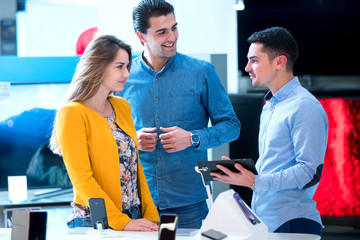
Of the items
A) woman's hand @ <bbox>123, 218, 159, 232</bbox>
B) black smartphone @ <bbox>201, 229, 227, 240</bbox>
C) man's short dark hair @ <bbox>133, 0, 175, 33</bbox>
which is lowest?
woman's hand @ <bbox>123, 218, 159, 232</bbox>

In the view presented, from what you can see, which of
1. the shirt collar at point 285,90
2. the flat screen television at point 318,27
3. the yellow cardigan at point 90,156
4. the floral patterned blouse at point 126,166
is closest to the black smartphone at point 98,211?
the yellow cardigan at point 90,156

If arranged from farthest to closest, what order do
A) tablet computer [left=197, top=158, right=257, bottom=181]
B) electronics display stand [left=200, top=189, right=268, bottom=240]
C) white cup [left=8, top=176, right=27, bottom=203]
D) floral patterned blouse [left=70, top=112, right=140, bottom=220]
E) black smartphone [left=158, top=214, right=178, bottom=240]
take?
white cup [left=8, top=176, right=27, bottom=203], floral patterned blouse [left=70, top=112, right=140, bottom=220], tablet computer [left=197, top=158, right=257, bottom=181], electronics display stand [left=200, top=189, right=268, bottom=240], black smartphone [left=158, top=214, right=178, bottom=240]

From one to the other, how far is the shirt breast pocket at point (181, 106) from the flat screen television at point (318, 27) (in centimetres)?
171

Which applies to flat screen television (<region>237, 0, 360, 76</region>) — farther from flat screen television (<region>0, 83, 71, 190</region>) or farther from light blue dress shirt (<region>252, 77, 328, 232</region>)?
light blue dress shirt (<region>252, 77, 328, 232</region>)

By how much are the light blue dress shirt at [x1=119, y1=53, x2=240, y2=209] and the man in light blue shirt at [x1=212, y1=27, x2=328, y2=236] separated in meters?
0.30

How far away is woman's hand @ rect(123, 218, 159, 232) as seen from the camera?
2059 mm

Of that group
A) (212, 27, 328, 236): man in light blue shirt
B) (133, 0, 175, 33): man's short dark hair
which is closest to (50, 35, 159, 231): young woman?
(133, 0, 175, 33): man's short dark hair

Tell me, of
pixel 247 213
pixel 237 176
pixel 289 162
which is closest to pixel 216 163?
pixel 237 176

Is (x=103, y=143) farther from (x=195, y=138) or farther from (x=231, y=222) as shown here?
(x=231, y=222)

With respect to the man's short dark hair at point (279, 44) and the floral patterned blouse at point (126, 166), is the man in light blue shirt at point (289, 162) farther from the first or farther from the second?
the floral patterned blouse at point (126, 166)

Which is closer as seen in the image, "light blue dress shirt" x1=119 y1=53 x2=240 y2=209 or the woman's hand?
the woman's hand

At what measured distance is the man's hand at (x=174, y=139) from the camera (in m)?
2.40

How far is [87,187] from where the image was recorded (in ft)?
6.83

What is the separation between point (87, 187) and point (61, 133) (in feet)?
0.79
